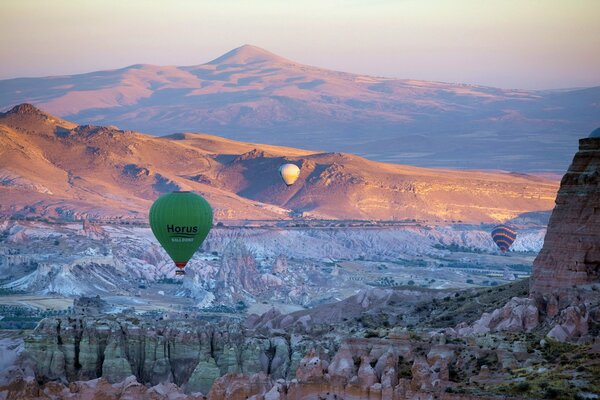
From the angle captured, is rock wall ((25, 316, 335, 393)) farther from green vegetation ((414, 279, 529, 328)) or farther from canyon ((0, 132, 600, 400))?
green vegetation ((414, 279, 529, 328))

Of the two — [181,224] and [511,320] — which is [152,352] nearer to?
[511,320]

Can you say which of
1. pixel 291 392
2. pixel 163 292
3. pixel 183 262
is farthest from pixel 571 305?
pixel 163 292

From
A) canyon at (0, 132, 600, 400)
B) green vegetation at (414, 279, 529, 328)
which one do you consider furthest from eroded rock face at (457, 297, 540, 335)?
green vegetation at (414, 279, 529, 328)

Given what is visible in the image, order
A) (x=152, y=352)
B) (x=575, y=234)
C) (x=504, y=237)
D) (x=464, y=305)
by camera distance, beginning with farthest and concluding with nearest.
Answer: (x=504, y=237)
(x=464, y=305)
(x=152, y=352)
(x=575, y=234)

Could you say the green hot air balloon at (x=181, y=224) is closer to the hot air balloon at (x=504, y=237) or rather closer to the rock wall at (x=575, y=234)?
the rock wall at (x=575, y=234)

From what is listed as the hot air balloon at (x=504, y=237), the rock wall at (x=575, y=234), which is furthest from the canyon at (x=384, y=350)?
the hot air balloon at (x=504, y=237)

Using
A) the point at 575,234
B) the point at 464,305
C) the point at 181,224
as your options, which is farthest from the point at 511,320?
the point at 181,224
